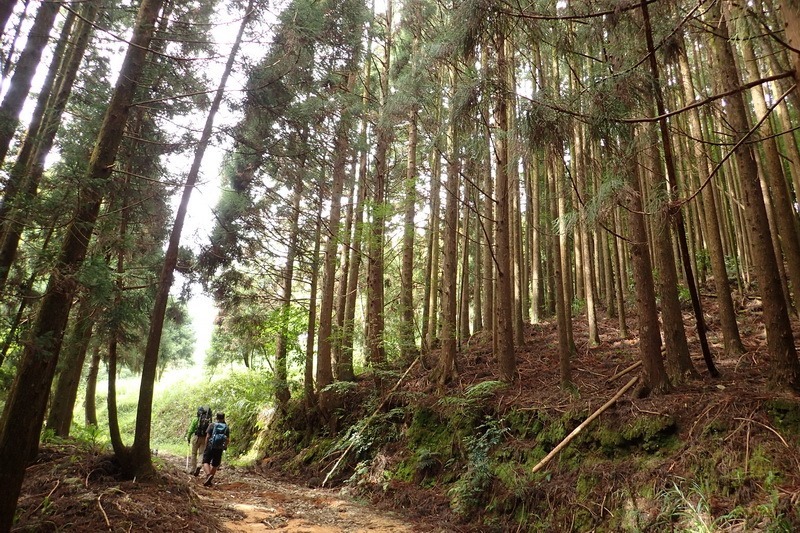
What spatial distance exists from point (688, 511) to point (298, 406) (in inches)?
357

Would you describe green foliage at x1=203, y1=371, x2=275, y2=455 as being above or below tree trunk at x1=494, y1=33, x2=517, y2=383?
below

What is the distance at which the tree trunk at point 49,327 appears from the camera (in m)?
4.04

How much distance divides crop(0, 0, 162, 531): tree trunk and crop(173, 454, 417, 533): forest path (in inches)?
82.6

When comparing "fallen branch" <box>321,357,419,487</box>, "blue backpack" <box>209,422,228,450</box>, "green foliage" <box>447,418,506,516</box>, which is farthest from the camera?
"fallen branch" <box>321,357,419,487</box>

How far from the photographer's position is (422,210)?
12.1 metres

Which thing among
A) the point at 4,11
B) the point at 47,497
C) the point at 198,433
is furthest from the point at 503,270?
the point at 198,433

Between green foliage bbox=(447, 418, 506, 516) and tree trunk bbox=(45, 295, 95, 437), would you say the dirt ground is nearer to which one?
green foliage bbox=(447, 418, 506, 516)

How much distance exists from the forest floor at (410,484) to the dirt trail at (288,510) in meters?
0.02

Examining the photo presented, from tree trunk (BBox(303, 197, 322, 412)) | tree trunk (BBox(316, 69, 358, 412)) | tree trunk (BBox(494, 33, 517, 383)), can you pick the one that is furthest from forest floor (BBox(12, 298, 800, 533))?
tree trunk (BBox(316, 69, 358, 412))

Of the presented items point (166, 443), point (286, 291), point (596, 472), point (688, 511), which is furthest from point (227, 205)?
point (166, 443)

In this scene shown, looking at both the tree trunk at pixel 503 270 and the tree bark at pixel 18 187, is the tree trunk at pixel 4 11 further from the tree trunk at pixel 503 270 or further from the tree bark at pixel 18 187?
the tree trunk at pixel 503 270

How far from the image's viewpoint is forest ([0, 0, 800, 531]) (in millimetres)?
4586

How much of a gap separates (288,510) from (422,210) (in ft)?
26.4

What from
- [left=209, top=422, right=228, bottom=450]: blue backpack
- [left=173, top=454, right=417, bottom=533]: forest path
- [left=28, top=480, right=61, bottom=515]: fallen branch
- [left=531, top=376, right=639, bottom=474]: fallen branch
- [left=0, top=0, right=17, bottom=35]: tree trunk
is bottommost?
[left=173, top=454, right=417, bottom=533]: forest path
